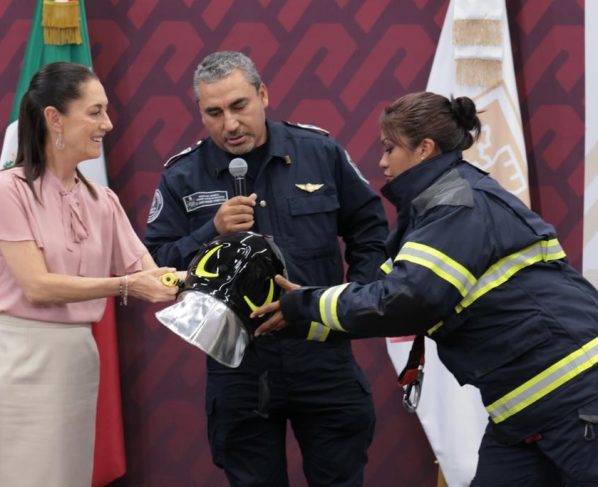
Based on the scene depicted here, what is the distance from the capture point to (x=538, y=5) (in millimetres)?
3666

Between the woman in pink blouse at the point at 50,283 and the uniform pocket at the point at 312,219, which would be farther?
the uniform pocket at the point at 312,219

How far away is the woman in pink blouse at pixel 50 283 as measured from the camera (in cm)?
261

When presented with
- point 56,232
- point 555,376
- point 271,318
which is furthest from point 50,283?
point 555,376

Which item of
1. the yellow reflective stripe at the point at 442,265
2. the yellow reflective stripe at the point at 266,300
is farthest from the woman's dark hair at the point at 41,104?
the yellow reflective stripe at the point at 442,265

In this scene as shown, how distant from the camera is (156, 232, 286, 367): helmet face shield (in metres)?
2.29

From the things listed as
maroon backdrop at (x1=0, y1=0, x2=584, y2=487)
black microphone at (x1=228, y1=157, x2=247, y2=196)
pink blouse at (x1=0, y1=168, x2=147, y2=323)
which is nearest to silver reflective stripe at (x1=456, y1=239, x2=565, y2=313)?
black microphone at (x1=228, y1=157, x2=247, y2=196)

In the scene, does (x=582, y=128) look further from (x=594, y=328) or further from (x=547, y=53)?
(x=594, y=328)

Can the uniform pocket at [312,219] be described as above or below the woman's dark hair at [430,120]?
below

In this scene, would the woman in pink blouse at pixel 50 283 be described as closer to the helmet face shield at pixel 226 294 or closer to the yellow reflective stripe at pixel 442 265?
the helmet face shield at pixel 226 294

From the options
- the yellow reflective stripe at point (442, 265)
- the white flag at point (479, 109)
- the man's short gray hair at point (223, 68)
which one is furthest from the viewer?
the white flag at point (479, 109)

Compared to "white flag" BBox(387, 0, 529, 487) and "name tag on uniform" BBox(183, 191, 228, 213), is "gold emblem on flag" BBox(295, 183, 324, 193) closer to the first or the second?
"name tag on uniform" BBox(183, 191, 228, 213)

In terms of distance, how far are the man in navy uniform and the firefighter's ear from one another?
0.53 metres

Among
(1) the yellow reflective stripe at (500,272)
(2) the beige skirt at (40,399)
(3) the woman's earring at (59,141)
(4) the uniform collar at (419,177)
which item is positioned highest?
(3) the woman's earring at (59,141)

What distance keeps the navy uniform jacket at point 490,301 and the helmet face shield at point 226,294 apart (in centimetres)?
22
